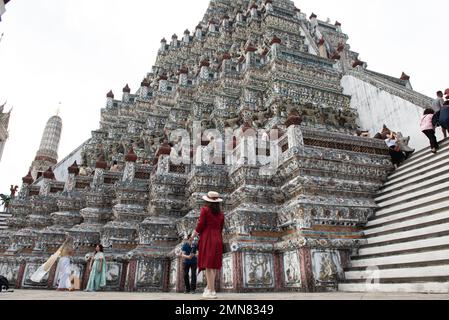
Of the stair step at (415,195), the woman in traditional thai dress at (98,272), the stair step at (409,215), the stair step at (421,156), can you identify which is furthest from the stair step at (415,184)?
the woman in traditional thai dress at (98,272)

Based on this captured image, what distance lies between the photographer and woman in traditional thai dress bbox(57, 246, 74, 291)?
11.7 metres

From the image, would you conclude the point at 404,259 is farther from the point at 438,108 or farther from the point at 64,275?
the point at 64,275

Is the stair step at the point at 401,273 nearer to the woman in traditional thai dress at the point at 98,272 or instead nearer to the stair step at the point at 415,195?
the stair step at the point at 415,195

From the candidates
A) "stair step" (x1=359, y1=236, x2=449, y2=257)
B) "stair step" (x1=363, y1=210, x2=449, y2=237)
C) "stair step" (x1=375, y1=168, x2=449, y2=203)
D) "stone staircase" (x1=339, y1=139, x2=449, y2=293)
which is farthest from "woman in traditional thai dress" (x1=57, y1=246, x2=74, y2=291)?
"stair step" (x1=375, y1=168, x2=449, y2=203)

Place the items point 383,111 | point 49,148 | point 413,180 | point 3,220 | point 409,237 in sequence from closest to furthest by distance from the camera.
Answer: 1. point 409,237
2. point 413,180
3. point 383,111
4. point 3,220
5. point 49,148

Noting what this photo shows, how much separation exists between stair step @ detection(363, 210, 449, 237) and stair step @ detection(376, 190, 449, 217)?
1.43 feet

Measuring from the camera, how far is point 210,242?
17.3 feet

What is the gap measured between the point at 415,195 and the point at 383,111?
750cm

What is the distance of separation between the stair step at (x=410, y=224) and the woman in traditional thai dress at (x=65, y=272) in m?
9.97

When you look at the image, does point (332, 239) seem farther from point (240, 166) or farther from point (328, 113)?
point (328, 113)

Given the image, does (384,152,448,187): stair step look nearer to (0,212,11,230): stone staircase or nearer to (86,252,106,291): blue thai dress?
(86,252,106,291): blue thai dress

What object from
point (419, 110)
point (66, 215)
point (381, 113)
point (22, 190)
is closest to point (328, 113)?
point (381, 113)

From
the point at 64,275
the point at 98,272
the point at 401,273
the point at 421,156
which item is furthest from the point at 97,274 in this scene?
the point at 421,156
